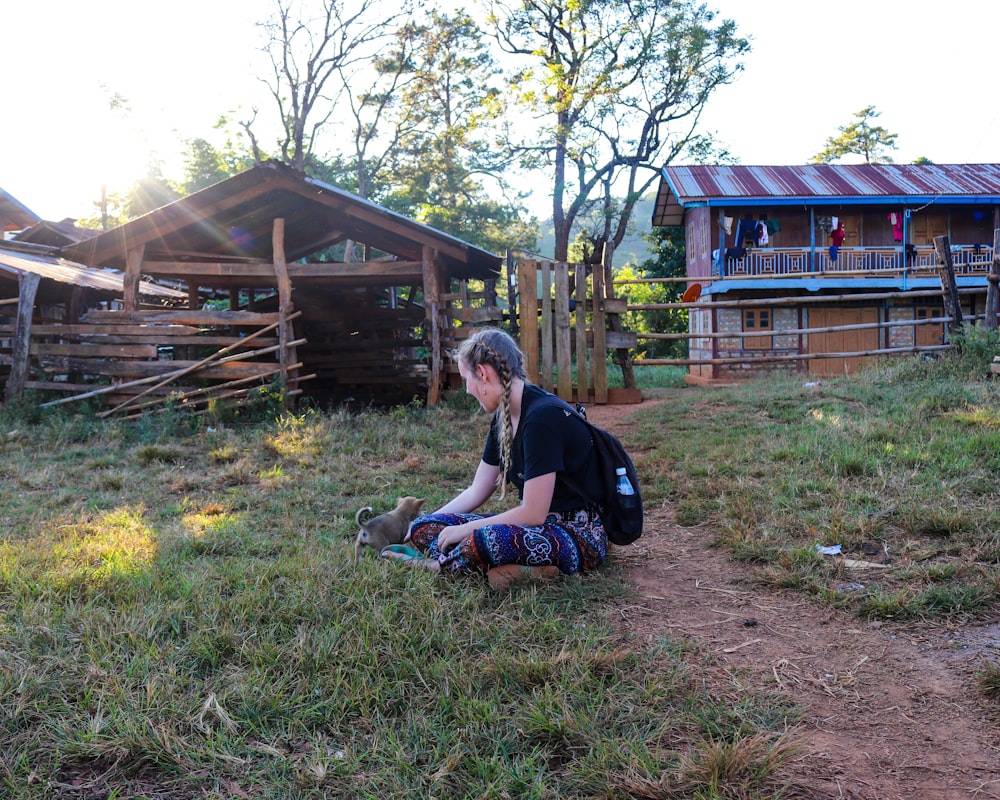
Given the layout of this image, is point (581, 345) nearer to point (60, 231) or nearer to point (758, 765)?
point (758, 765)

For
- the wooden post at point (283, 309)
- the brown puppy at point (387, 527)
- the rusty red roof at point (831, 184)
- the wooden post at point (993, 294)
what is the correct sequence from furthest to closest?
the rusty red roof at point (831, 184) → the wooden post at point (283, 309) → the wooden post at point (993, 294) → the brown puppy at point (387, 527)

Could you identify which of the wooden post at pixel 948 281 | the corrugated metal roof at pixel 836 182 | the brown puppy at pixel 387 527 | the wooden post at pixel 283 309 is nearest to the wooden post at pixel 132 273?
the wooden post at pixel 283 309

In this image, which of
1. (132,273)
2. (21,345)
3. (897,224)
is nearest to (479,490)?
(132,273)

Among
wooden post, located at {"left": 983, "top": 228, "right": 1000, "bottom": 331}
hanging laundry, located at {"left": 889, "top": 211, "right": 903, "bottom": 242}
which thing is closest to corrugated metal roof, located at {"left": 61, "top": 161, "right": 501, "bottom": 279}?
wooden post, located at {"left": 983, "top": 228, "right": 1000, "bottom": 331}

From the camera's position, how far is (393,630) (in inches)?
130

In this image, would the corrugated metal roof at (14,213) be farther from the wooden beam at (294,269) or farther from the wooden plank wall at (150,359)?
the wooden beam at (294,269)

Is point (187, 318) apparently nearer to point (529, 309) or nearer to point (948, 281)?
point (529, 309)

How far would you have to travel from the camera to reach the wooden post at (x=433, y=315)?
11.8 metres

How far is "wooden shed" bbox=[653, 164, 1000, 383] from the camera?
21.6 metres

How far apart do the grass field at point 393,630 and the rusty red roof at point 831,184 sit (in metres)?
15.9

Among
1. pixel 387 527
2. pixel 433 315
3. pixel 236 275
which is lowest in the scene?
pixel 387 527

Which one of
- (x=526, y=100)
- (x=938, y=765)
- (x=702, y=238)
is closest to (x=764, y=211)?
(x=702, y=238)

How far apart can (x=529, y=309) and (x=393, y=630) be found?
27.0 ft

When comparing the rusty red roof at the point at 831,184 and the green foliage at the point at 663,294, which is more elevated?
the rusty red roof at the point at 831,184
